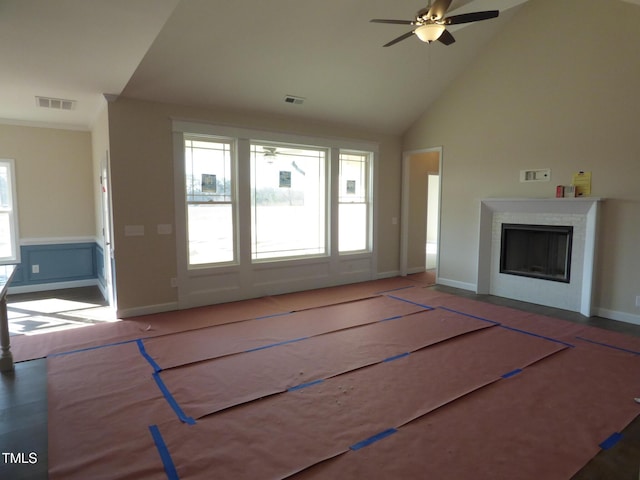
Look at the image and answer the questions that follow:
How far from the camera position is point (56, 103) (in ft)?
15.9

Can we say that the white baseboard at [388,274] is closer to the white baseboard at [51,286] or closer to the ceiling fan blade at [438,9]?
the ceiling fan blade at [438,9]

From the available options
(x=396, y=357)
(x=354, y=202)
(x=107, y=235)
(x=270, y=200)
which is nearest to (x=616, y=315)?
(x=396, y=357)

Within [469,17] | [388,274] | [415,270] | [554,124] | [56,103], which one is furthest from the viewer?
[415,270]

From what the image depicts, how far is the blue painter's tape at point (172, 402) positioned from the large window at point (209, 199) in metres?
2.34

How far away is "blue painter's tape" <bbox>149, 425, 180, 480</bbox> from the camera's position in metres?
2.02

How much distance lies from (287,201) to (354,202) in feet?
4.39

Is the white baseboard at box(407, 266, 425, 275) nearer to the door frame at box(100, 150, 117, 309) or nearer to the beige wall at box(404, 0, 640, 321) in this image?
the beige wall at box(404, 0, 640, 321)

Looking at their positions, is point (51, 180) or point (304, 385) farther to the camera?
point (51, 180)

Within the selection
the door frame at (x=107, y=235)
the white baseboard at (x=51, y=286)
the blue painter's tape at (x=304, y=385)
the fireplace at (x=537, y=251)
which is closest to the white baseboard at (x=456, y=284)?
the fireplace at (x=537, y=251)

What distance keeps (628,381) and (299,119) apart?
16.2 feet

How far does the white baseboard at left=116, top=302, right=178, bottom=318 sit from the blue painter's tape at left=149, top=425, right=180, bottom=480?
104 inches

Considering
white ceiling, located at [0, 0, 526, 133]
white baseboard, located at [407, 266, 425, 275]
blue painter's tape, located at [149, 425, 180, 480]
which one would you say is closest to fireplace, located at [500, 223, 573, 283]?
white baseboard, located at [407, 266, 425, 275]

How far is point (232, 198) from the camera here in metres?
5.43

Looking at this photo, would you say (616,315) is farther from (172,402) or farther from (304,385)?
(172,402)
